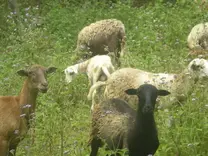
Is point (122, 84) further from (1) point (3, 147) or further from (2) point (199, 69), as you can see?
(1) point (3, 147)

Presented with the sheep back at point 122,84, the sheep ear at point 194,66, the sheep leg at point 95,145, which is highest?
the sheep ear at point 194,66

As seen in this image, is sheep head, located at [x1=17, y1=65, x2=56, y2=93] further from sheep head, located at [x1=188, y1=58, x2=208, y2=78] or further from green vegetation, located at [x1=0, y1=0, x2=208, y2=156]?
sheep head, located at [x1=188, y1=58, x2=208, y2=78]

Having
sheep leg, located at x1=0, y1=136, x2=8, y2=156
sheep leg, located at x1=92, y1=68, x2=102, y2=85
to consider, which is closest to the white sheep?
sheep leg, located at x1=92, y1=68, x2=102, y2=85

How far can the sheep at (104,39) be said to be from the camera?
497 inches

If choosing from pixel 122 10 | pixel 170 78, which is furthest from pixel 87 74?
pixel 122 10

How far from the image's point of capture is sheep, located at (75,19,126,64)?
1262 centimetres

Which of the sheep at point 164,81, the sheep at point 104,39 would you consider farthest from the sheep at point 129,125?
the sheep at point 104,39

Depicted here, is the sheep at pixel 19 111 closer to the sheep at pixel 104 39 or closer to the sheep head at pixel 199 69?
the sheep head at pixel 199 69

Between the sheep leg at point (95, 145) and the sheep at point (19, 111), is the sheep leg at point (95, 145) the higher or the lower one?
the lower one

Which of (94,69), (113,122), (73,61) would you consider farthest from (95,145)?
(73,61)

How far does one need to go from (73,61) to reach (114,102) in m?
5.12

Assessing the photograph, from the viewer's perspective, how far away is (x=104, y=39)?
41.4 feet

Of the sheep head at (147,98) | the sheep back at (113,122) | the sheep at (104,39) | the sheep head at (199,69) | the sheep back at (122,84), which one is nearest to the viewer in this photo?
the sheep head at (147,98)

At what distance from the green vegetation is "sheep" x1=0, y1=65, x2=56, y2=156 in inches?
6.4
